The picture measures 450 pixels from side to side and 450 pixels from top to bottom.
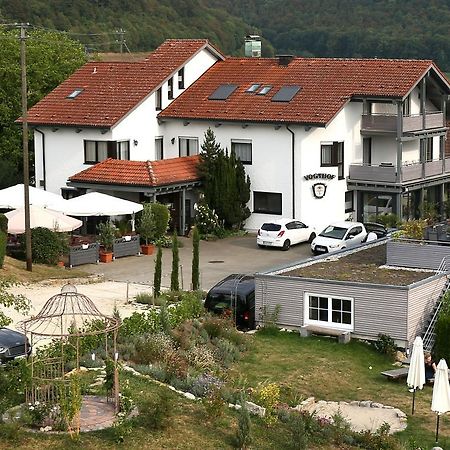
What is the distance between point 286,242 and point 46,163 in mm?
11852

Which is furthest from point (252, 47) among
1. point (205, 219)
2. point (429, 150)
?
point (205, 219)

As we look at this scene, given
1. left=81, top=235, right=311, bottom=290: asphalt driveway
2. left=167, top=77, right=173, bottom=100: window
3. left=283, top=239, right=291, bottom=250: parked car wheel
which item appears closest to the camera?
left=81, top=235, right=311, bottom=290: asphalt driveway

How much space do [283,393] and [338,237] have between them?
18.2 m

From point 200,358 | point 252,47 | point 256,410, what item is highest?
point 252,47

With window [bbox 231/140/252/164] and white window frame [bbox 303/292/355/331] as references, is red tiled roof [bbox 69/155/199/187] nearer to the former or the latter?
window [bbox 231/140/252/164]

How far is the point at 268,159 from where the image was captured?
1865 inches

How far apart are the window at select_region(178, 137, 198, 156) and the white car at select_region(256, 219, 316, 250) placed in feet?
22.0

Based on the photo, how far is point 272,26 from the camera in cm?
10875

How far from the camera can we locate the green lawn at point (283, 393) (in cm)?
2002

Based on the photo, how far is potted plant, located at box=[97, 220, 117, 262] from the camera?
40.8 metres

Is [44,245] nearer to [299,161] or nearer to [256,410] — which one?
[299,161]

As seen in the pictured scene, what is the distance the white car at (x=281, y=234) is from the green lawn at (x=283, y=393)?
44.0 feet

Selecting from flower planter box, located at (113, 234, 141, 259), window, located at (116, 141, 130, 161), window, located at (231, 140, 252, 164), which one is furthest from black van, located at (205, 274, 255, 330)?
window, located at (116, 141, 130, 161)

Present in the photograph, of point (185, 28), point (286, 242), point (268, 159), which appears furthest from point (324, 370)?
point (185, 28)
